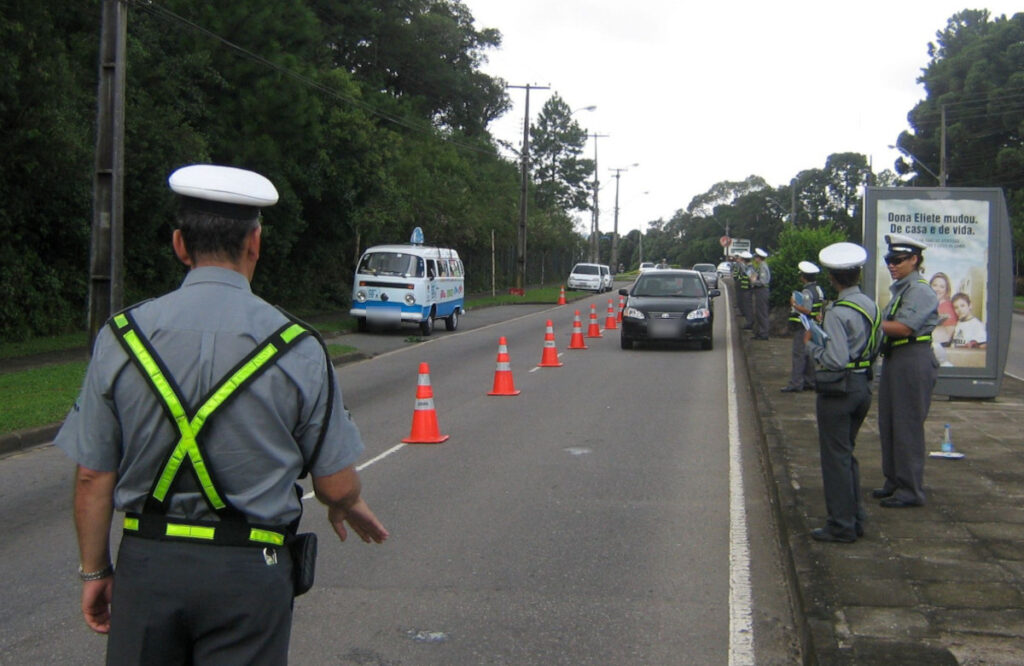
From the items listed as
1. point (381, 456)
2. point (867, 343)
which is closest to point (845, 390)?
point (867, 343)

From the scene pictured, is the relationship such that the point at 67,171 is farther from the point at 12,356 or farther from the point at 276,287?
the point at 276,287

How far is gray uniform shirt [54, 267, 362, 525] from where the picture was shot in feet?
8.82

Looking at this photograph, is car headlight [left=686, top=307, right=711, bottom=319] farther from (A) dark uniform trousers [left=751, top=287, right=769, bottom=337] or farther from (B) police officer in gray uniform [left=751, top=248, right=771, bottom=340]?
A: (A) dark uniform trousers [left=751, top=287, right=769, bottom=337]

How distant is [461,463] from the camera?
10.1 meters

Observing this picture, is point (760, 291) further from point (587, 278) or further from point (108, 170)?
point (587, 278)

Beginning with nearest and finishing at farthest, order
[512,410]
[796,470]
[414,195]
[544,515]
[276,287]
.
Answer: [544,515] < [796,470] < [512,410] < [276,287] < [414,195]

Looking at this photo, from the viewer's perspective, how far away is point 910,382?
7488 millimetres

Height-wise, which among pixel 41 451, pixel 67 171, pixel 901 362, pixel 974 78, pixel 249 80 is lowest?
pixel 41 451

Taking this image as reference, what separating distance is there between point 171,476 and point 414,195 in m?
41.3

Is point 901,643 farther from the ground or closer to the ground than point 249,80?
closer to the ground

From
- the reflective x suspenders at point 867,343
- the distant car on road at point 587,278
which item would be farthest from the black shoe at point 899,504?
the distant car on road at point 587,278

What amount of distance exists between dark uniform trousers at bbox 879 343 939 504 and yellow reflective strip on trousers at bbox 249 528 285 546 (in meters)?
5.69

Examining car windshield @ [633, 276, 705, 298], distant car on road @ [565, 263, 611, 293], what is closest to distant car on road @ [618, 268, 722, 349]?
car windshield @ [633, 276, 705, 298]

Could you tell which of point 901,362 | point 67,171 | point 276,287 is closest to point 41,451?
point 901,362
